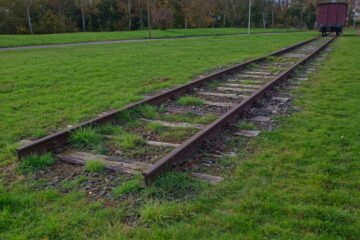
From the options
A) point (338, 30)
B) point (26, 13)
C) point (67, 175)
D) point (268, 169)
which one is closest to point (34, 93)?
point (67, 175)

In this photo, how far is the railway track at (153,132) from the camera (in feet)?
13.1

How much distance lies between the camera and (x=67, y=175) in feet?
12.3

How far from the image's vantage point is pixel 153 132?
5047 millimetres

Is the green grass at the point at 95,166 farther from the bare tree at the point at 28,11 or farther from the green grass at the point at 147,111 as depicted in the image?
the bare tree at the point at 28,11

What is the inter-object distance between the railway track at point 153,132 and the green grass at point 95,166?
7cm

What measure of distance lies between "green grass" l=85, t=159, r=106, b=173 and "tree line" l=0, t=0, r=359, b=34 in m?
31.9

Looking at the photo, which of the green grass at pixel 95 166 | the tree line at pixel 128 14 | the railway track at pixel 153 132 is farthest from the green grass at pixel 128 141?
the tree line at pixel 128 14

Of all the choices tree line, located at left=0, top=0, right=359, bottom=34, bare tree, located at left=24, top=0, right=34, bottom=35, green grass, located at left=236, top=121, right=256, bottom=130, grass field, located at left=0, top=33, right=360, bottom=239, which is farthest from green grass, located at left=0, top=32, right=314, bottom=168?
bare tree, located at left=24, top=0, right=34, bottom=35

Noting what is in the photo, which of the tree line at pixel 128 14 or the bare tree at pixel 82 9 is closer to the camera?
the tree line at pixel 128 14

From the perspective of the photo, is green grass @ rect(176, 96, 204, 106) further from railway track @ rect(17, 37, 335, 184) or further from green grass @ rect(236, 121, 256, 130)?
green grass @ rect(236, 121, 256, 130)

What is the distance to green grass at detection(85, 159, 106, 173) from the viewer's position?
381 cm

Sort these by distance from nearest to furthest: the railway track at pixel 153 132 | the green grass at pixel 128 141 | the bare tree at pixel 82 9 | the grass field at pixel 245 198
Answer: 1. the grass field at pixel 245 198
2. the railway track at pixel 153 132
3. the green grass at pixel 128 141
4. the bare tree at pixel 82 9

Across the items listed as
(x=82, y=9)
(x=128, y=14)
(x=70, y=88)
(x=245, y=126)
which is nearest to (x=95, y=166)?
(x=245, y=126)

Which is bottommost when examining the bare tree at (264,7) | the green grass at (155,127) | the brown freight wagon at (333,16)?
the green grass at (155,127)
